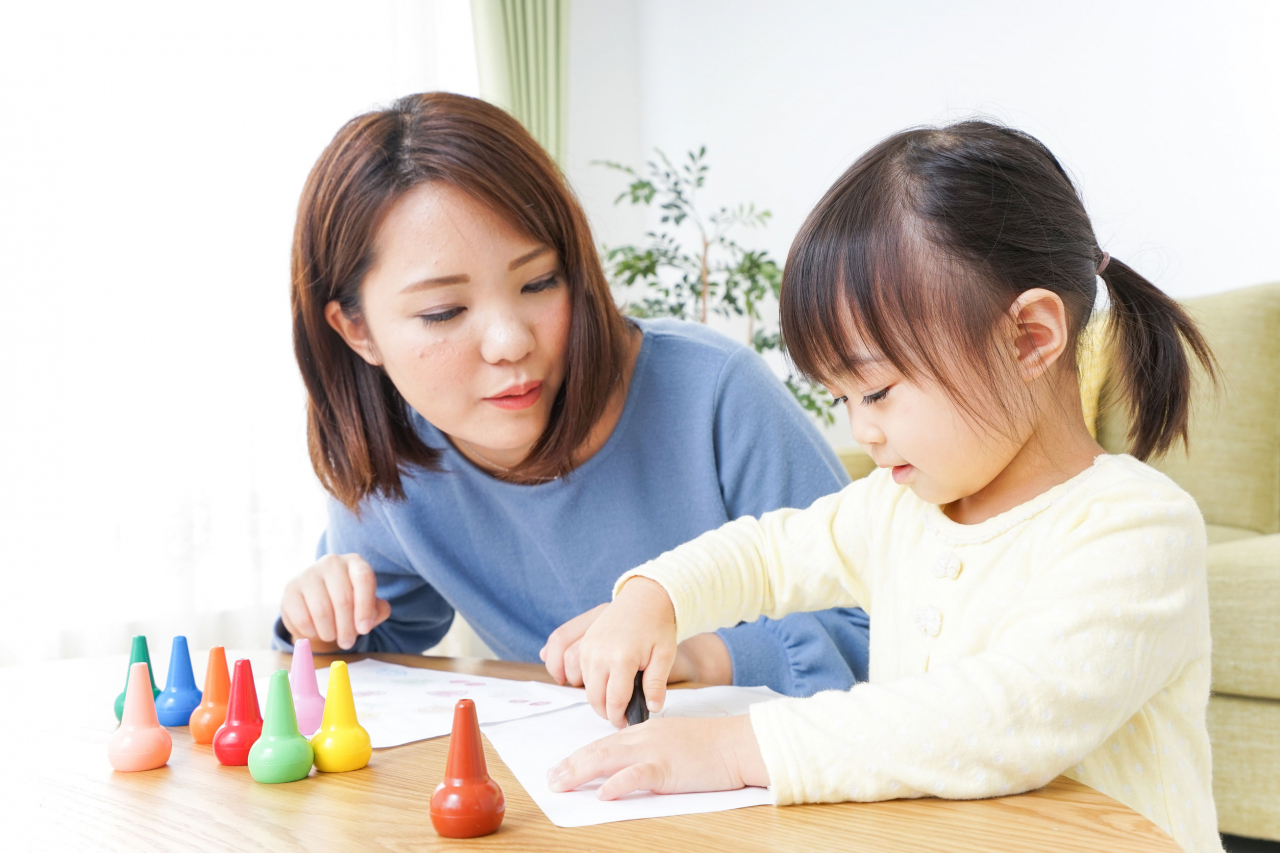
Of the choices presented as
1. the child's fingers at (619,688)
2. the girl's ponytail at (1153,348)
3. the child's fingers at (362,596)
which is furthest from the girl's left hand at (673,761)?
the child's fingers at (362,596)

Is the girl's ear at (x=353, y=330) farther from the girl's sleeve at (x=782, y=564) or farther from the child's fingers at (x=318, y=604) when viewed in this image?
the girl's sleeve at (x=782, y=564)

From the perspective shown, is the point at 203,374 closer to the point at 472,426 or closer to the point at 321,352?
the point at 321,352

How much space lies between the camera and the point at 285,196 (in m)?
2.78

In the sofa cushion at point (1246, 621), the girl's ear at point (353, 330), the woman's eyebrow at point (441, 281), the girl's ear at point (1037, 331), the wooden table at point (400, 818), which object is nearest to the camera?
the wooden table at point (400, 818)

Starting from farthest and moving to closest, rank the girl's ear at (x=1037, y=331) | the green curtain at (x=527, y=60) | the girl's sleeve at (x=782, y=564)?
the green curtain at (x=527, y=60) → the girl's sleeve at (x=782, y=564) → the girl's ear at (x=1037, y=331)

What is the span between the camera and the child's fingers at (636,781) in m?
0.60

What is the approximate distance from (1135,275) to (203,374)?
238 centimetres

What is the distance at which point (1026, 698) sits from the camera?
1.92 feet

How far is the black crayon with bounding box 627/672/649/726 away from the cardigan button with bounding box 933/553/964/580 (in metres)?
0.24

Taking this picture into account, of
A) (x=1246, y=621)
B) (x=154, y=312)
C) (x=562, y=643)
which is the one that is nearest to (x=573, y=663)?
(x=562, y=643)

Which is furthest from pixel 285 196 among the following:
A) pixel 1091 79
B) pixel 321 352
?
pixel 1091 79

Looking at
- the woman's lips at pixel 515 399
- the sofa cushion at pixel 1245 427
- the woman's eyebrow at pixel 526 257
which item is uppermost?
the woman's eyebrow at pixel 526 257

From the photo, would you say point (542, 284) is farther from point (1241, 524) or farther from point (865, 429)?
point (1241, 524)

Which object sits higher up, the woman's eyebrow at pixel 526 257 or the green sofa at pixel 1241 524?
the woman's eyebrow at pixel 526 257
